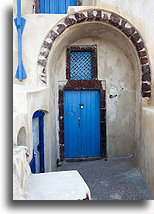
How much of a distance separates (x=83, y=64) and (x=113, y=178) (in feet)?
9.45

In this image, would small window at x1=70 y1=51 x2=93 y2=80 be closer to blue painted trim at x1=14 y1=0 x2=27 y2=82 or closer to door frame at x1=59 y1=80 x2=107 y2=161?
door frame at x1=59 y1=80 x2=107 y2=161

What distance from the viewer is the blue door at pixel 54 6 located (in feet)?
18.1

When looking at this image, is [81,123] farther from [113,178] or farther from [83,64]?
[113,178]

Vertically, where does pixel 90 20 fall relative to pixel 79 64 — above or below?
above

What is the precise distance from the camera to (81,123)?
5.87 m

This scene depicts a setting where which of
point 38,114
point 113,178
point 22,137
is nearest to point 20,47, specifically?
point 38,114

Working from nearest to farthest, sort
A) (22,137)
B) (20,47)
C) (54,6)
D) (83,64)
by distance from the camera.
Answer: (22,137)
(20,47)
(54,6)
(83,64)

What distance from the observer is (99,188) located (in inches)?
168

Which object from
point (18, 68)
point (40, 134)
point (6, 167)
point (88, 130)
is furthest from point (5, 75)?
point (88, 130)

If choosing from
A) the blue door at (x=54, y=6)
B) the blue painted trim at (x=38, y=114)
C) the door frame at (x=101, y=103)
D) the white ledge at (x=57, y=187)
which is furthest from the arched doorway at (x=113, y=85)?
the white ledge at (x=57, y=187)

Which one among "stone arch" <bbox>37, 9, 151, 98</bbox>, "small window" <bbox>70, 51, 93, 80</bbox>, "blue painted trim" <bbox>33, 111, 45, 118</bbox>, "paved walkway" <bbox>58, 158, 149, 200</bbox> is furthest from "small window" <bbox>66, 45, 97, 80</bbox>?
"paved walkway" <bbox>58, 158, 149, 200</bbox>

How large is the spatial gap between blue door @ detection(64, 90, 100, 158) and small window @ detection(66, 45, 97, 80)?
1.30 ft

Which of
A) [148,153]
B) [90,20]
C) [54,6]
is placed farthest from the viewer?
[54,6]

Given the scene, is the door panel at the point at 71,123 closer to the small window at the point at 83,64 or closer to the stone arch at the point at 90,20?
the small window at the point at 83,64
